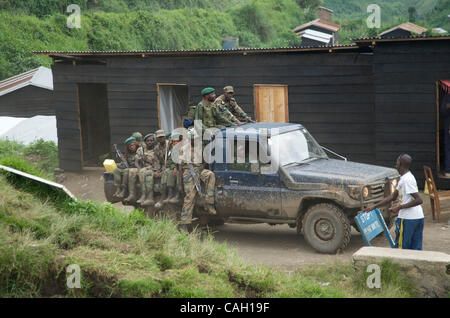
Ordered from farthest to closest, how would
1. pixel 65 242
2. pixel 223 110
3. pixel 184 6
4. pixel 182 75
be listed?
1. pixel 184 6
2. pixel 182 75
3. pixel 223 110
4. pixel 65 242

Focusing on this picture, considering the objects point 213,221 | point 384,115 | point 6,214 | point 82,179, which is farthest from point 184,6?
point 6,214

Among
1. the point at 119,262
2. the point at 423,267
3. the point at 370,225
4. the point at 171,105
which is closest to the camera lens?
the point at 119,262

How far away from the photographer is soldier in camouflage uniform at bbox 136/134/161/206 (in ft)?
35.5

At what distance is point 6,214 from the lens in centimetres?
749

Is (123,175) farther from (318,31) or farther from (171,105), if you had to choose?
(318,31)

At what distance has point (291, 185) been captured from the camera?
9680 mm

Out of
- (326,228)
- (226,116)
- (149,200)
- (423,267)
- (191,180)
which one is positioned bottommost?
(423,267)

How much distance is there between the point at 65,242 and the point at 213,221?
4253 mm

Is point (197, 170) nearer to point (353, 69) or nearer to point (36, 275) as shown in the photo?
point (36, 275)

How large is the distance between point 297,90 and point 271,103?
802mm

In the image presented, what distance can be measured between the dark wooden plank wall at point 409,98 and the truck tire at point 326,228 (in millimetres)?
5352

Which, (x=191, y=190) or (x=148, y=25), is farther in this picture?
(x=148, y=25)

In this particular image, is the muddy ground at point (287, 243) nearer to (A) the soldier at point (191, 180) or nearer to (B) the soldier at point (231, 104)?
(A) the soldier at point (191, 180)

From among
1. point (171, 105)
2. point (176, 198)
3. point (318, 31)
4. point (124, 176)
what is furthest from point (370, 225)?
point (318, 31)
